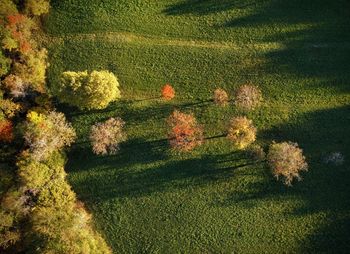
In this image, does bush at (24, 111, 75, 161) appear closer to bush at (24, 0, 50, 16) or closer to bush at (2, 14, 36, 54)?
bush at (2, 14, 36, 54)

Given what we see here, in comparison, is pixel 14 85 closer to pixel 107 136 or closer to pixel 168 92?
pixel 107 136

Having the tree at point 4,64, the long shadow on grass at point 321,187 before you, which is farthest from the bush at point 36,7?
the long shadow on grass at point 321,187

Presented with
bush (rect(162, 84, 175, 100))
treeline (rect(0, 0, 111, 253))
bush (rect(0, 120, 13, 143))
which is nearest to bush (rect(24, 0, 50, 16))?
treeline (rect(0, 0, 111, 253))

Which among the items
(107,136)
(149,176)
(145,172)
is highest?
(107,136)

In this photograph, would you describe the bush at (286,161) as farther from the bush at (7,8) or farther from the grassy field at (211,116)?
the bush at (7,8)

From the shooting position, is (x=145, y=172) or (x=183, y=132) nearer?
(x=183, y=132)

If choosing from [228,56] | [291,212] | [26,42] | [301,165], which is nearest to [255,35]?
[228,56]

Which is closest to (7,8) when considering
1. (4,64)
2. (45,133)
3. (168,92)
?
(4,64)
